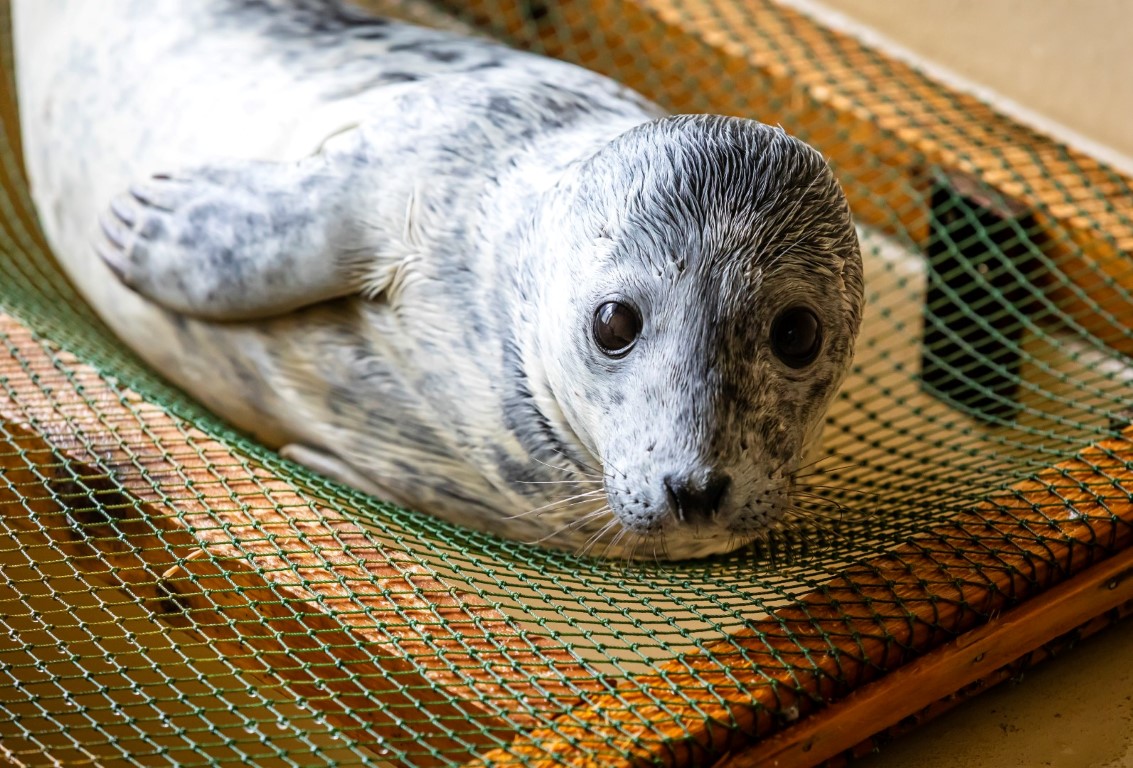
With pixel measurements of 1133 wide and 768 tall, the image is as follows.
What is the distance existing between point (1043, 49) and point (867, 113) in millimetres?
543

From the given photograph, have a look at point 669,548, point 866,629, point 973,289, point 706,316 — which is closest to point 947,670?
point 866,629

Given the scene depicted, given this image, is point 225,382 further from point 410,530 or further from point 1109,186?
point 1109,186

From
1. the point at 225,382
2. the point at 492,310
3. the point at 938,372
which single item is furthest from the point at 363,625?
the point at 938,372

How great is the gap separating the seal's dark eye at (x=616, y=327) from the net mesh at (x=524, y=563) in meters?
0.47

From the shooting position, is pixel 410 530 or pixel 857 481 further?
pixel 857 481

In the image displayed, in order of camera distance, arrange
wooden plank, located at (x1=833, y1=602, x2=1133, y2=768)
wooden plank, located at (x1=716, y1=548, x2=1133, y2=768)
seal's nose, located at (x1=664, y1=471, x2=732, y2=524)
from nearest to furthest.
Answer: seal's nose, located at (x1=664, y1=471, x2=732, y2=524) < wooden plank, located at (x1=716, y1=548, x2=1133, y2=768) < wooden plank, located at (x1=833, y1=602, x2=1133, y2=768)

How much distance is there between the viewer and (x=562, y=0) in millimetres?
4238

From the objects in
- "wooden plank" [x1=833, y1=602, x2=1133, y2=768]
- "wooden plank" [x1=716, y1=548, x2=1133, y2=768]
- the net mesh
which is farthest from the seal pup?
"wooden plank" [x1=833, y1=602, x2=1133, y2=768]

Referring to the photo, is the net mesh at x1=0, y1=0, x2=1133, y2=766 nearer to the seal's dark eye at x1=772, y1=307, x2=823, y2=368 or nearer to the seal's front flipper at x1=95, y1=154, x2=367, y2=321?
the seal's front flipper at x1=95, y1=154, x2=367, y2=321

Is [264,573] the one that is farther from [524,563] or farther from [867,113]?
[867,113]

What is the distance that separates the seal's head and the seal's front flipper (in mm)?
564

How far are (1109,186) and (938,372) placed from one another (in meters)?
0.60

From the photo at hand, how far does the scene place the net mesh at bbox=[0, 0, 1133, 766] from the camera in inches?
82.6

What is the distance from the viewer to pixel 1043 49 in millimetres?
3670
